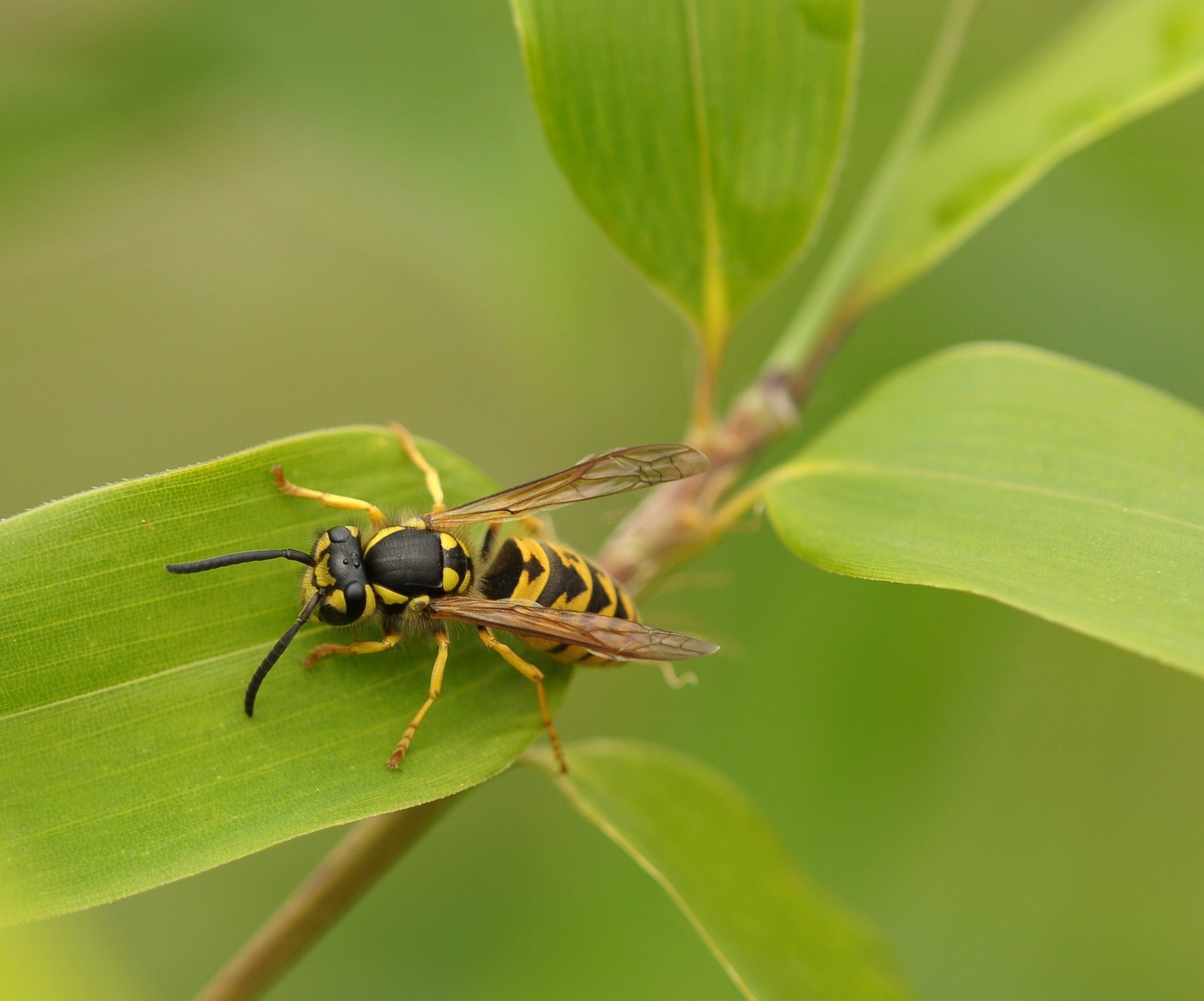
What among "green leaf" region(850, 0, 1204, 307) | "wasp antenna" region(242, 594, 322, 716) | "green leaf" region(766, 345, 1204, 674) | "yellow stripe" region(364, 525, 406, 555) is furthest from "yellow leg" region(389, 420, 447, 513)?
"green leaf" region(850, 0, 1204, 307)

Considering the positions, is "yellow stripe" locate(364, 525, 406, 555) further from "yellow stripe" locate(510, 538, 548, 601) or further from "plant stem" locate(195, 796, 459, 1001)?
"plant stem" locate(195, 796, 459, 1001)

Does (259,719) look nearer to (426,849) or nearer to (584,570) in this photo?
(584,570)

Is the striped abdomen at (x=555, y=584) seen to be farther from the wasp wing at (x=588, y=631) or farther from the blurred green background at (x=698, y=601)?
the blurred green background at (x=698, y=601)

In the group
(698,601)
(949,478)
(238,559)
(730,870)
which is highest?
(238,559)

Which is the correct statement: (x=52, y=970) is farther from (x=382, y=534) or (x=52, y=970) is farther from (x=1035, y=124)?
(x=1035, y=124)

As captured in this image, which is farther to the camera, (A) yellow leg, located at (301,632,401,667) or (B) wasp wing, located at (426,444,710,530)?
(B) wasp wing, located at (426,444,710,530)

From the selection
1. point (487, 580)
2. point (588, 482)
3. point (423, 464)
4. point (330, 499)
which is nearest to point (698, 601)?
point (588, 482)

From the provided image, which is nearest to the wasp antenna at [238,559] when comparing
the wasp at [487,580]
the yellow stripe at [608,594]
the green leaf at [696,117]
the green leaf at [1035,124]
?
the wasp at [487,580]
